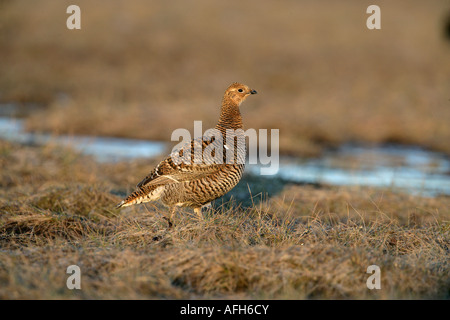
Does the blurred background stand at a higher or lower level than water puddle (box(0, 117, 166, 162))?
higher

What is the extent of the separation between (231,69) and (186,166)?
1860cm

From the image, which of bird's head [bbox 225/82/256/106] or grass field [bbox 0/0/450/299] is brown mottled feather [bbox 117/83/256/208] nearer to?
grass field [bbox 0/0/450/299]

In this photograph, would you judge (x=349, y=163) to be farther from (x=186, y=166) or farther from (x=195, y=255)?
(x=195, y=255)

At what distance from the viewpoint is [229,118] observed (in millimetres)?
6734

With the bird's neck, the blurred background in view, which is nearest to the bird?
→ the bird's neck

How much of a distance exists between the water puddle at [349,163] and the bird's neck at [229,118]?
10.2 ft

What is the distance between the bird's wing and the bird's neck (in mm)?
375

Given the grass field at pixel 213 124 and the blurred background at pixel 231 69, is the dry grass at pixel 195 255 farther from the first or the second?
the blurred background at pixel 231 69

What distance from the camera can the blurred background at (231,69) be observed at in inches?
609

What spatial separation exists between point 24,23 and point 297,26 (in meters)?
14.7

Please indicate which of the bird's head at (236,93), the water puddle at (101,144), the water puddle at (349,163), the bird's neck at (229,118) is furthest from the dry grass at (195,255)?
the water puddle at (101,144)

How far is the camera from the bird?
608 centimetres

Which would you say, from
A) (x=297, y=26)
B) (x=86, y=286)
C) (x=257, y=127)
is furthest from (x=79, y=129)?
(x=297, y=26)

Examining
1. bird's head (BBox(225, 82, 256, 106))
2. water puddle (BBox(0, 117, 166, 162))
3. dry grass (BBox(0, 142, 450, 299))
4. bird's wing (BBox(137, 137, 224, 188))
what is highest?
bird's head (BBox(225, 82, 256, 106))
